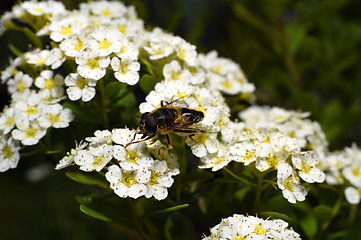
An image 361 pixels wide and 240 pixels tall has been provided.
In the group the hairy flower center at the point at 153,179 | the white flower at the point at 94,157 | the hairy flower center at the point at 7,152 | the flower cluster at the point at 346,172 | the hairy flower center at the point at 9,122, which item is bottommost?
the hairy flower center at the point at 7,152

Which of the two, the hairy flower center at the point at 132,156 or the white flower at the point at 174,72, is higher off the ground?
the white flower at the point at 174,72

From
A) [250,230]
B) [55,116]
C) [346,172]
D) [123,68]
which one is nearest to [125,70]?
[123,68]

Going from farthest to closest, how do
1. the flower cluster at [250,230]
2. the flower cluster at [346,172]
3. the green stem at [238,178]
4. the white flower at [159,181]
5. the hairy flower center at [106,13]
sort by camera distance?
the hairy flower center at [106,13] → the flower cluster at [346,172] → the green stem at [238,178] → the white flower at [159,181] → the flower cluster at [250,230]

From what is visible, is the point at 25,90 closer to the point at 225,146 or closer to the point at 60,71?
the point at 60,71

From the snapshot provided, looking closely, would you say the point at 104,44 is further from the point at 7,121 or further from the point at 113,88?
the point at 7,121

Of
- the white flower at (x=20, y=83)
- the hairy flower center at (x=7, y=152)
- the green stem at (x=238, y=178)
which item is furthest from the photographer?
the white flower at (x=20, y=83)

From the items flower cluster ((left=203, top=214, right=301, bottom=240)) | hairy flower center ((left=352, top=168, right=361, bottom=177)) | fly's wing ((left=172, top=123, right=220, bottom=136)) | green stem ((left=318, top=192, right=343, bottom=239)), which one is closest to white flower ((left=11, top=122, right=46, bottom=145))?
fly's wing ((left=172, top=123, right=220, bottom=136))

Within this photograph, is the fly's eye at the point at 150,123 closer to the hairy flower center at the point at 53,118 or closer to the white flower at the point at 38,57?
the hairy flower center at the point at 53,118

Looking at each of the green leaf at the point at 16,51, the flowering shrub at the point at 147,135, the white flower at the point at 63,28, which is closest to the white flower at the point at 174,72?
the flowering shrub at the point at 147,135
